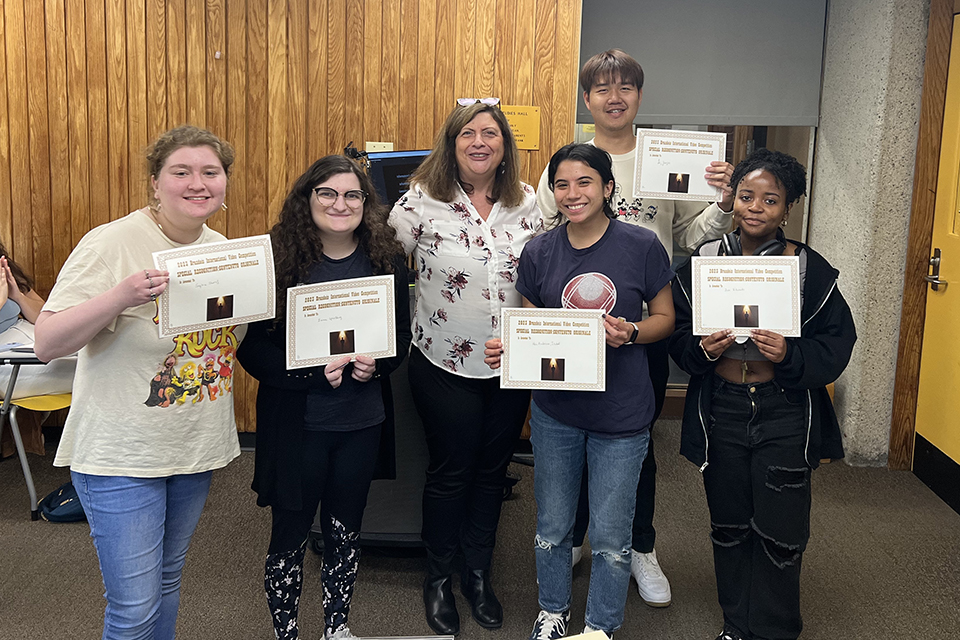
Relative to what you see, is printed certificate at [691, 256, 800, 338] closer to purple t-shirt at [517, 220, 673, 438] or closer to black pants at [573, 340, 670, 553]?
purple t-shirt at [517, 220, 673, 438]

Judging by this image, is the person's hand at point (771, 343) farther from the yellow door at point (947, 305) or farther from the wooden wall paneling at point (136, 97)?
the wooden wall paneling at point (136, 97)

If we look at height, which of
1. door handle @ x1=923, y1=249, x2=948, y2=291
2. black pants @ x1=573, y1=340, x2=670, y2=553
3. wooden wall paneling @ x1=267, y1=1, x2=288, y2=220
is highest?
wooden wall paneling @ x1=267, y1=1, x2=288, y2=220

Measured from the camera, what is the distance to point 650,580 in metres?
2.83

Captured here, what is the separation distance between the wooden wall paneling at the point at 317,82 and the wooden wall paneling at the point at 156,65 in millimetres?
711

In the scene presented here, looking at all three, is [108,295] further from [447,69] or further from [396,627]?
[447,69]

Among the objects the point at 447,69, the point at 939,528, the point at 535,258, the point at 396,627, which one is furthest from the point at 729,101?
the point at 396,627

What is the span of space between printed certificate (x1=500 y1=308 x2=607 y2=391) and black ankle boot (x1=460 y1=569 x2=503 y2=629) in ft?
2.88

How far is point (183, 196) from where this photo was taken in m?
1.79

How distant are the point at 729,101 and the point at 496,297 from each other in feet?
8.92

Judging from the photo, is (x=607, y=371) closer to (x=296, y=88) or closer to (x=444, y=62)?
(x=444, y=62)

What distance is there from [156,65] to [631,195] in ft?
8.78

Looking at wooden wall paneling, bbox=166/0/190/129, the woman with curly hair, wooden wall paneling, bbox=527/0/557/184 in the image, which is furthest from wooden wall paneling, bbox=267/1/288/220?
the woman with curly hair

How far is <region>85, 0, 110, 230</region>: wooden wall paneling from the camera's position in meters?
4.01

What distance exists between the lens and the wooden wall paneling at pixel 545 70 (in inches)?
157
